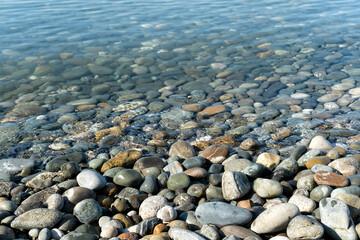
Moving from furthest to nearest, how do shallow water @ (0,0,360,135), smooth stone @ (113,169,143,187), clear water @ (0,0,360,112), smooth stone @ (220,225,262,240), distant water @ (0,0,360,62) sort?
distant water @ (0,0,360,62), clear water @ (0,0,360,112), shallow water @ (0,0,360,135), smooth stone @ (113,169,143,187), smooth stone @ (220,225,262,240)

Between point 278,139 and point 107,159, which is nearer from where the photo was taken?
point 107,159

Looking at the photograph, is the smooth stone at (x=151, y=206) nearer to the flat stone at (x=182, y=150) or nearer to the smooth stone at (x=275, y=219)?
the smooth stone at (x=275, y=219)

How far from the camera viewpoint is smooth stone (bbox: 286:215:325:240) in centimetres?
272

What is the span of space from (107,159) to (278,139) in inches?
88.9

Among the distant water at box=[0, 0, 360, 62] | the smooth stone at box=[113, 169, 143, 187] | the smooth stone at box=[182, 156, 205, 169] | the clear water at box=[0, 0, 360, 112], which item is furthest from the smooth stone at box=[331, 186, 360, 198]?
the distant water at box=[0, 0, 360, 62]

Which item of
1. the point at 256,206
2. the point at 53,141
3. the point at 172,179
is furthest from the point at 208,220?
the point at 53,141

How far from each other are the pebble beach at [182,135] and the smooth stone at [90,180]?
0.05ft

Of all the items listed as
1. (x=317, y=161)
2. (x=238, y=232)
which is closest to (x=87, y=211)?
(x=238, y=232)

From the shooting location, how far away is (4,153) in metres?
4.67

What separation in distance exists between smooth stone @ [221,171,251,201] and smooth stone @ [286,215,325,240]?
0.63 metres

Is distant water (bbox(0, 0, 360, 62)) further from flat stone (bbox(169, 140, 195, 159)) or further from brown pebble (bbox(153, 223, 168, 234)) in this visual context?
brown pebble (bbox(153, 223, 168, 234))

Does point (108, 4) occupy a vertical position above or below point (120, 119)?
above

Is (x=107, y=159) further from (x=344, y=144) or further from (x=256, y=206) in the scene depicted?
(x=344, y=144)

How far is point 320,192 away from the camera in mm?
3260
